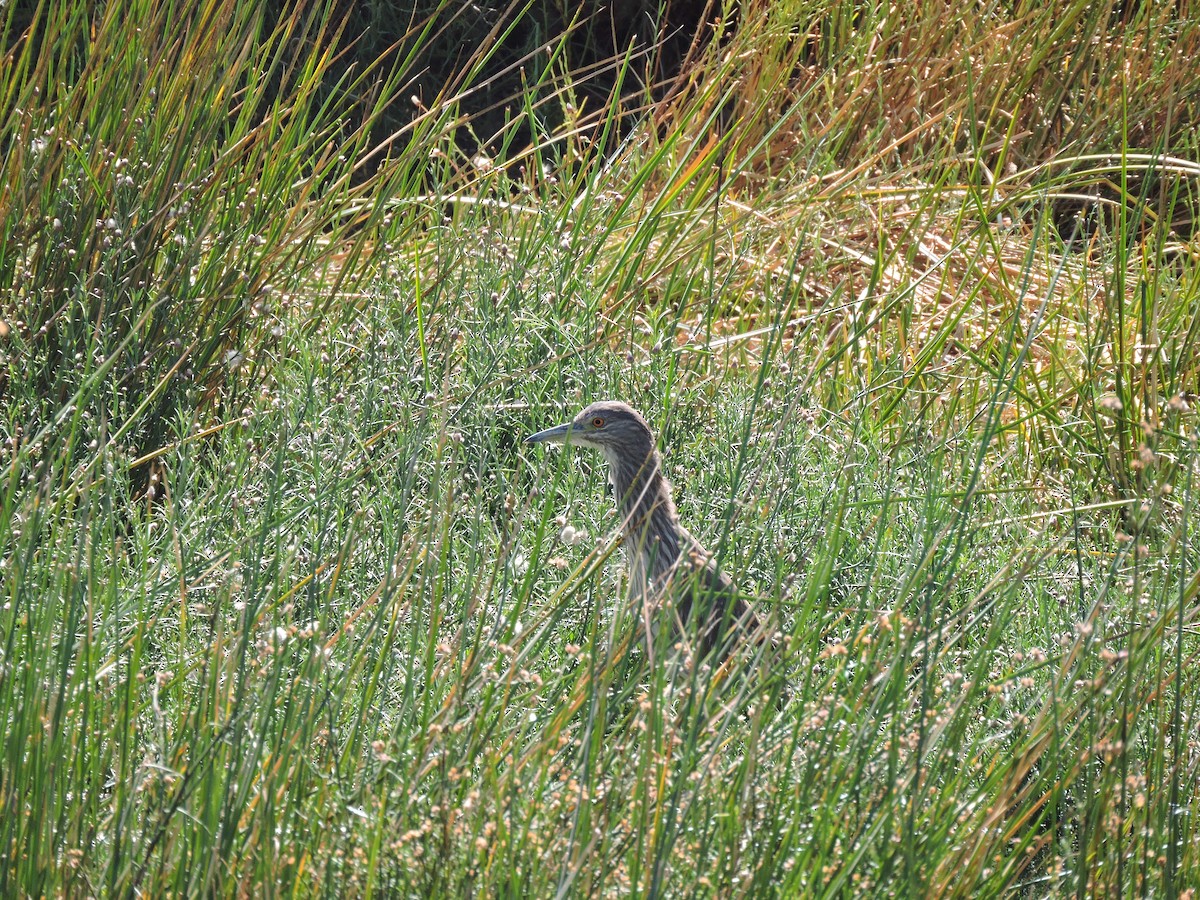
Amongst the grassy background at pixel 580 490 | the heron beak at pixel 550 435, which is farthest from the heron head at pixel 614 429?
the grassy background at pixel 580 490

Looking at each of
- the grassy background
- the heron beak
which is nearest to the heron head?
the heron beak

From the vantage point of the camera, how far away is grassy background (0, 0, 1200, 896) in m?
1.82

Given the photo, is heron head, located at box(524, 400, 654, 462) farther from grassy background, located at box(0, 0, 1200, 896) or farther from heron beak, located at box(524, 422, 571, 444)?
grassy background, located at box(0, 0, 1200, 896)

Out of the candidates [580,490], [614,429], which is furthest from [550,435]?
[580,490]

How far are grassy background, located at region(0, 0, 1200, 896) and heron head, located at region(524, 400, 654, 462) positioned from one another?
0.15m

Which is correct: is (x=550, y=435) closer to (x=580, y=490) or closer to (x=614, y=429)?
(x=614, y=429)

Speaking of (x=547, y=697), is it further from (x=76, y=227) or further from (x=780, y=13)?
(x=780, y=13)

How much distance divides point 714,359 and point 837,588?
119 centimetres

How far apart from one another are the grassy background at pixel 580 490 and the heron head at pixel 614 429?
6.0 inches

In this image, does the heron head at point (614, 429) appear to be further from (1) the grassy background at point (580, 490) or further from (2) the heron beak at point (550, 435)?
(1) the grassy background at point (580, 490)

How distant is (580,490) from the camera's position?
356 cm

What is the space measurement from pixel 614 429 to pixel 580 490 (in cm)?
25

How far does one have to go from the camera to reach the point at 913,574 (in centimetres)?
206

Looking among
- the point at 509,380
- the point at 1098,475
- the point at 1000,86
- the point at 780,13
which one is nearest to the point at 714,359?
the point at 509,380
